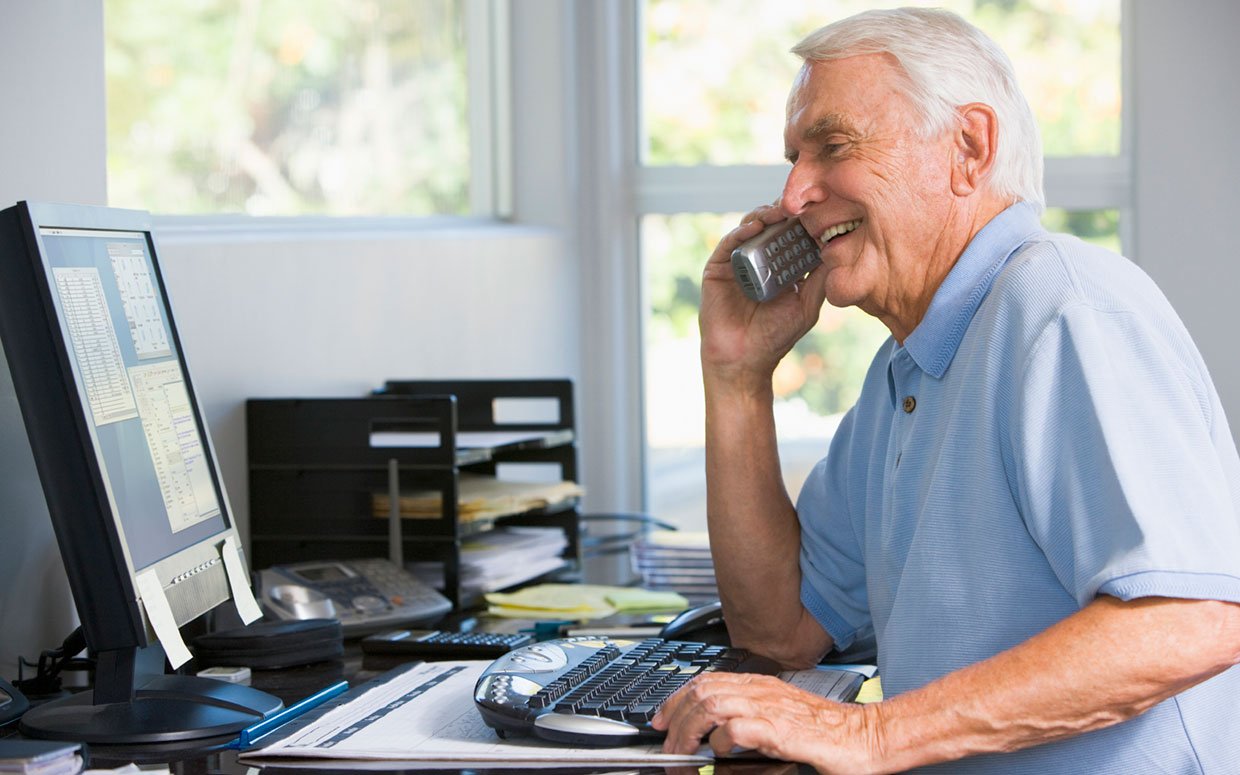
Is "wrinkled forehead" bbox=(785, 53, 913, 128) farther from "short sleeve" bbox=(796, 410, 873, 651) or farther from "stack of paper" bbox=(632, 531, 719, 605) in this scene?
"stack of paper" bbox=(632, 531, 719, 605)

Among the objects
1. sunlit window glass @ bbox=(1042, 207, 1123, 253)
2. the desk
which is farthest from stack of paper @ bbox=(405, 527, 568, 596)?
sunlit window glass @ bbox=(1042, 207, 1123, 253)

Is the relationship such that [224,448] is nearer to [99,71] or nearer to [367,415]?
[367,415]

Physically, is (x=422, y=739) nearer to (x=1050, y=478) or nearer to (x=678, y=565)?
(x=1050, y=478)

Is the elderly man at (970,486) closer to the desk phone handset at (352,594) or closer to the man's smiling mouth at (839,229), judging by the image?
the man's smiling mouth at (839,229)

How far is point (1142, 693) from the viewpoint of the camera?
42.5 inches

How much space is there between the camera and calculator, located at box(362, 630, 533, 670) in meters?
1.61

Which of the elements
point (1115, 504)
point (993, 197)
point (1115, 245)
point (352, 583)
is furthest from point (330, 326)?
point (1115, 245)

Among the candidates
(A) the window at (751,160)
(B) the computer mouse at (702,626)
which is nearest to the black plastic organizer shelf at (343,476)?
(B) the computer mouse at (702,626)

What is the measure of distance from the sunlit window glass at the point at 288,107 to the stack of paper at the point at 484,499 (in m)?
0.55

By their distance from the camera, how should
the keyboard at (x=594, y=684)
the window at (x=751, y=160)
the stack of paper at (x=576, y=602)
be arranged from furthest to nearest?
the window at (x=751, y=160) → the stack of paper at (x=576, y=602) → the keyboard at (x=594, y=684)

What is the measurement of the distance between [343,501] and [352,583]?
166mm

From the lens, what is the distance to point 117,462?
1.22 meters

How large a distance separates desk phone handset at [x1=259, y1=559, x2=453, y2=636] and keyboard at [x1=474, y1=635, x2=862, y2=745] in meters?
0.43

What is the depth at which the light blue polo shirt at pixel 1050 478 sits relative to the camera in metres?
1.08
